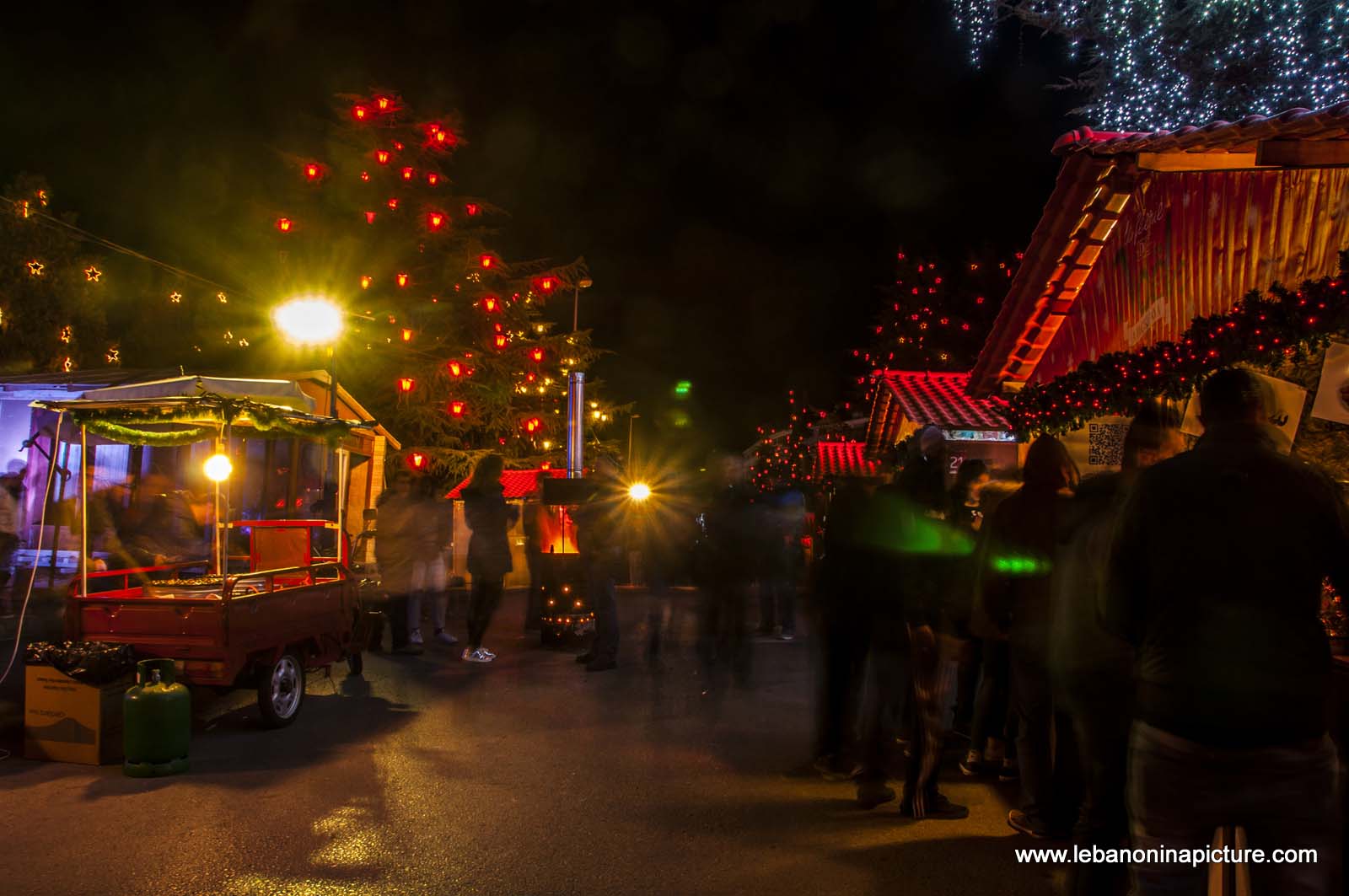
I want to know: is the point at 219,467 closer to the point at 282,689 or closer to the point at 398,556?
the point at 282,689

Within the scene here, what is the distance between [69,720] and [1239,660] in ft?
21.8

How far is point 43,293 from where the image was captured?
22.4 metres

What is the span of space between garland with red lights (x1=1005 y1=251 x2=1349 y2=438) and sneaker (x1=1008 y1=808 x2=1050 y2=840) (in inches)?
115

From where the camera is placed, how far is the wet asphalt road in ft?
13.9

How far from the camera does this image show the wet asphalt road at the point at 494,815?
4238 mm

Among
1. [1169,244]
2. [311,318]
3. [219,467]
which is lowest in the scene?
[219,467]

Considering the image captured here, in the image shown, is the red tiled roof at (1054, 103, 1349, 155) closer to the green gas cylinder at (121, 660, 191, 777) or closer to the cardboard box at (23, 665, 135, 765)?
the green gas cylinder at (121, 660, 191, 777)

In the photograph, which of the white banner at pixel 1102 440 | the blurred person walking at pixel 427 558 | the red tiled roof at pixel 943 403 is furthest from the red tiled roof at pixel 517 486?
the white banner at pixel 1102 440

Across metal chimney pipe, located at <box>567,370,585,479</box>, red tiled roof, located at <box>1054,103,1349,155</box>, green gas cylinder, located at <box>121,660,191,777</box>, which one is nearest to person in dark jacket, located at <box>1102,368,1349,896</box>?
red tiled roof, located at <box>1054,103,1349,155</box>

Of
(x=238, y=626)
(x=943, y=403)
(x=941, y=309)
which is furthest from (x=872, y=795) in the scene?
(x=941, y=309)

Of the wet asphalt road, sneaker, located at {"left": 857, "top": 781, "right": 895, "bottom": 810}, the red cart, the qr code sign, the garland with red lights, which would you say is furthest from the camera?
the qr code sign

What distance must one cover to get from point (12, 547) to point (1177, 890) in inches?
500

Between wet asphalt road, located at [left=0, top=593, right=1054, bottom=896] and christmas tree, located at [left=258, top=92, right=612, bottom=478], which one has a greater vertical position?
christmas tree, located at [left=258, top=92, right=612, bottom=478]

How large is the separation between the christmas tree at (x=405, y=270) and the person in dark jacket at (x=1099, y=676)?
21510mm
